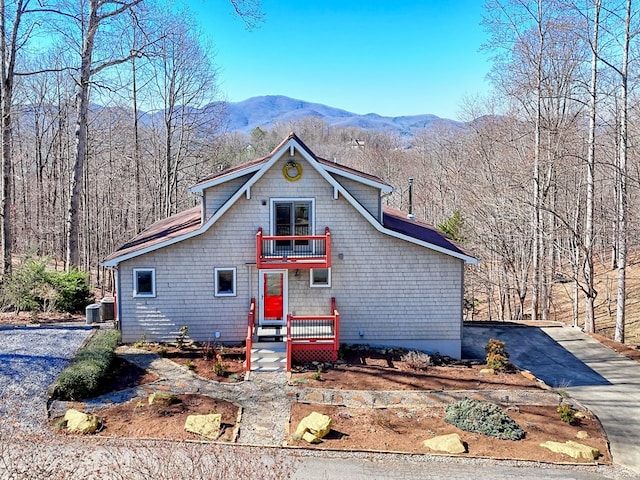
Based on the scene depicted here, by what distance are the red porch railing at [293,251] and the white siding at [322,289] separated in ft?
1.58

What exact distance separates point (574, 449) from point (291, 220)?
10066mm

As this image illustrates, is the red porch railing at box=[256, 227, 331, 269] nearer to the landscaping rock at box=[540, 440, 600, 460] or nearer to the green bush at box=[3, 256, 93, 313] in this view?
the landscaping rock at box=[540, 440, 600, 460]

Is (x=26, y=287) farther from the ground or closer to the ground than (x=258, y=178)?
closer to the ground

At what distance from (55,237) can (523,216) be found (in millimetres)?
31671

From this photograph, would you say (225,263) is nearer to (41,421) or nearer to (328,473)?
(41,421)

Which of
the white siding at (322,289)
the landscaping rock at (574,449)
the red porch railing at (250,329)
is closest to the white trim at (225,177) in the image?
the white siding at (322,289)

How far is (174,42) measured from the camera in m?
27.5

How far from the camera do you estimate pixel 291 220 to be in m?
16.4

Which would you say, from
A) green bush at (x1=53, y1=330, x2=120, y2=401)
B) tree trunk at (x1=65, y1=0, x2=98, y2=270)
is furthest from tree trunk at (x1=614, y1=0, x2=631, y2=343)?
tree trunk at (x1=65, y1=0, x2=98, y2=270)

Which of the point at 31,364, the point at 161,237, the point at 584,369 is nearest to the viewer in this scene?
the point at 31,364

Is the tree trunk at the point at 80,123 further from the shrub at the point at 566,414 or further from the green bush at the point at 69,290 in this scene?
the shrub at the point at 566,414

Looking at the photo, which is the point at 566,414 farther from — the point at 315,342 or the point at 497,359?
the point at 315,342

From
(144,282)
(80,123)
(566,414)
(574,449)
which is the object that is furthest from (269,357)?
(80,123)

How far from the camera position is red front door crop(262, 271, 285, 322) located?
647 inches
